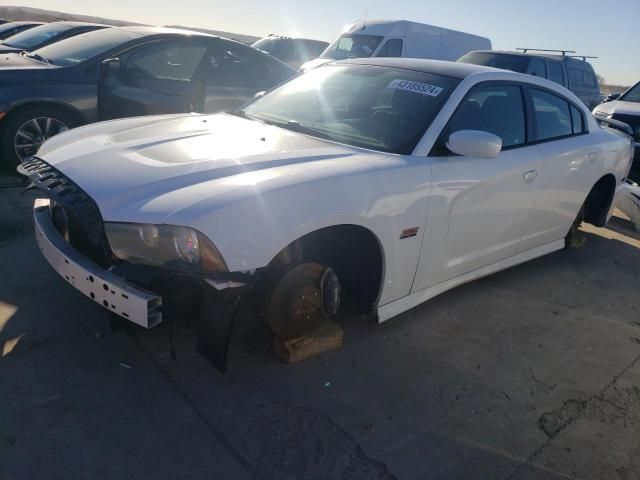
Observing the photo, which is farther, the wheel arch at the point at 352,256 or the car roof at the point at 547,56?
the car roof at the point at 547,56

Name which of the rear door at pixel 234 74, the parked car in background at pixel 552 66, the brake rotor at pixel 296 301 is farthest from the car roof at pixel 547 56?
the brake rotor at pixel 296 301

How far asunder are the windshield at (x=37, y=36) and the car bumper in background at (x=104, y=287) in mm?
6089

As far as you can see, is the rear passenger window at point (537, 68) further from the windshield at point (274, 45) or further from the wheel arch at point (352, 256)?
the wheel arch at point (352, 256)

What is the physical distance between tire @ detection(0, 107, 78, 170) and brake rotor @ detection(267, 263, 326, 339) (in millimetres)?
3721

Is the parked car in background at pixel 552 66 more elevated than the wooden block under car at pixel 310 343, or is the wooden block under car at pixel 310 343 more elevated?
the parked car in background at pixel 552 66

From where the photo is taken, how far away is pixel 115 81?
5207 mm

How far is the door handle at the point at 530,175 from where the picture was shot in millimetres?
3467

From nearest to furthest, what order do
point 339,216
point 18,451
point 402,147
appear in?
1. point 18,451
2. point 339,216
3. point 402,147

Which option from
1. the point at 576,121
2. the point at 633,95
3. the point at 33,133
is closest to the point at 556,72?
the point at 633,95

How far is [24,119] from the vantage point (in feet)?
16.4

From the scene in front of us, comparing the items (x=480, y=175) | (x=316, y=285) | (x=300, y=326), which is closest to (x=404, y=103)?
(x=480, y=175)

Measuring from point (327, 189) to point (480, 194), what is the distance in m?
1.17

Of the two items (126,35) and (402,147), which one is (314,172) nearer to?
(402,147)

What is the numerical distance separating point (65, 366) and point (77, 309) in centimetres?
55
